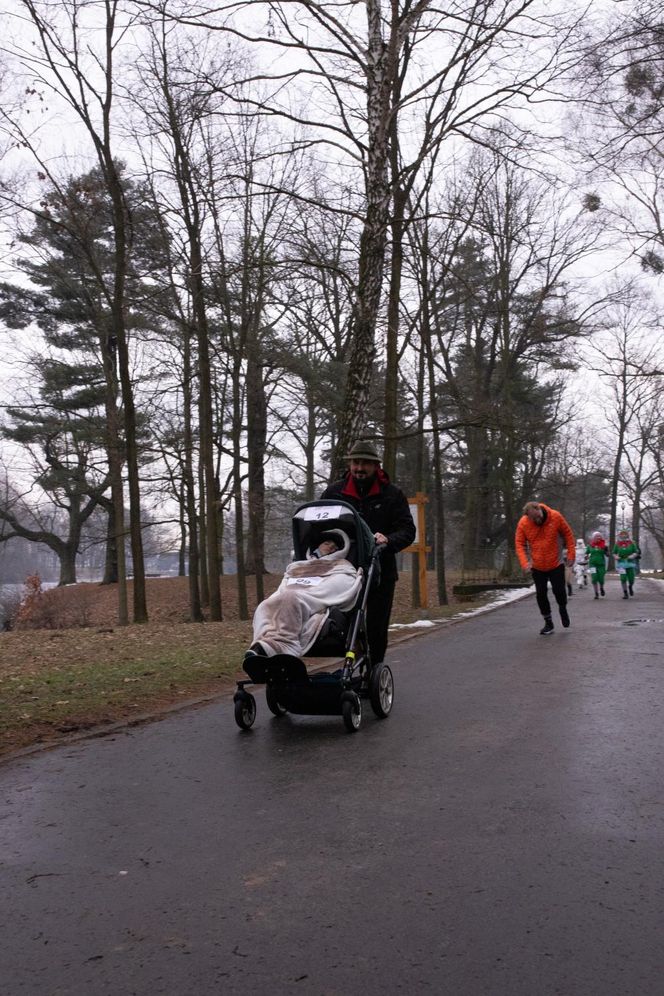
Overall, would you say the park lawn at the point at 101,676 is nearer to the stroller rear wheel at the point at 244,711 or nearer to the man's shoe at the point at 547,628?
the stroller rear wheel at the point at 244,711

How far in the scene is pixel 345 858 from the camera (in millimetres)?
3891

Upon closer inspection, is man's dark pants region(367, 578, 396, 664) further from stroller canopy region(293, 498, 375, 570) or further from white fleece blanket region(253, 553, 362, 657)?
white fleece blanket region(253, 553, 362, 657)

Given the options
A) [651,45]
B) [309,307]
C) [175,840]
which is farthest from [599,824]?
[309,307]

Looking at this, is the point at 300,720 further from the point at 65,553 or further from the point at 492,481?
the point at 65,553

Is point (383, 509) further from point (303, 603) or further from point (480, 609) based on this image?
point (480, 609)

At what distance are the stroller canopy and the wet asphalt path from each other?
1359 mm

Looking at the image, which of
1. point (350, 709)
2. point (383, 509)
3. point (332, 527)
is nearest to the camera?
point (350, 709)

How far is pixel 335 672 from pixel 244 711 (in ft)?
2.41

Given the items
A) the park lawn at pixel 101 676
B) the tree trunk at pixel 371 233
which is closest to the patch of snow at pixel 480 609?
the park lawn at pixel 101 676

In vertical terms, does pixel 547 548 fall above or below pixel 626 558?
above

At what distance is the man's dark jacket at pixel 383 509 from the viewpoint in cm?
775

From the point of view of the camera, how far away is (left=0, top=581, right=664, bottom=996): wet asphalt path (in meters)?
2.96

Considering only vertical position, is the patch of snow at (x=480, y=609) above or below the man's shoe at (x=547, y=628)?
below

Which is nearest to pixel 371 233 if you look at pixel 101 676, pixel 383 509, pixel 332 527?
pixel 383 509
